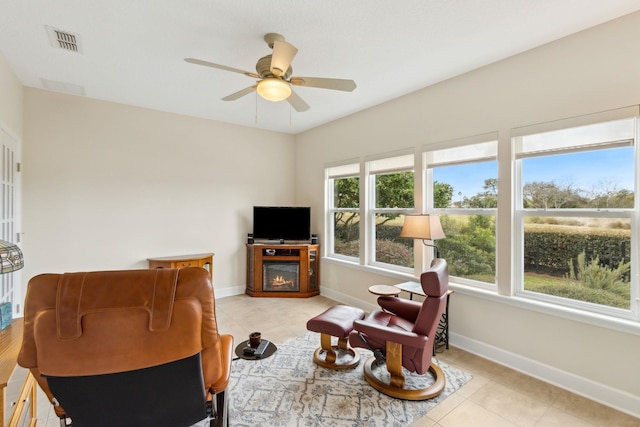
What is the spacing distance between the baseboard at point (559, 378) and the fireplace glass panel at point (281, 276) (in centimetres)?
261

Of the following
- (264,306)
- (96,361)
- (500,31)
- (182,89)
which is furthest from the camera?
(264,306)

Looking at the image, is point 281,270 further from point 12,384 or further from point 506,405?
point 12,384

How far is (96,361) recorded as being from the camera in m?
1.14

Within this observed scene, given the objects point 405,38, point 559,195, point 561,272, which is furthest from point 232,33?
point 561,272

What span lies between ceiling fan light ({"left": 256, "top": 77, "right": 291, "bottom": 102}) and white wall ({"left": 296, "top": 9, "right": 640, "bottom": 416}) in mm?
1844

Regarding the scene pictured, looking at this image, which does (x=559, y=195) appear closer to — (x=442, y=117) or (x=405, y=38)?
(x=442, y=117)

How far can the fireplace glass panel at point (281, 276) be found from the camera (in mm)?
4961

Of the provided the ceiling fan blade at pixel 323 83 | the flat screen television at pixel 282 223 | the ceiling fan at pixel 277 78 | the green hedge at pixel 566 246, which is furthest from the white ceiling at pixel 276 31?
the flat screen television at pixel 282 223

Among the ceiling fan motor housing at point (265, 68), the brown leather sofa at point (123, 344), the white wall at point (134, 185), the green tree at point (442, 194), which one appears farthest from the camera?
the white wall at point (134, 185)

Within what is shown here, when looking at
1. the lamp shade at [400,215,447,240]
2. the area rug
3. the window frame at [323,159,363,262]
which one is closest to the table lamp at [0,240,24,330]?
the area rug

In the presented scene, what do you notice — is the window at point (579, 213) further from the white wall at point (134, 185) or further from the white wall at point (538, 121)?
the white wall at point (134, 185)

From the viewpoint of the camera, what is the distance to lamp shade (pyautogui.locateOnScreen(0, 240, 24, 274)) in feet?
4.73

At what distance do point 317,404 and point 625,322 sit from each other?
2.27m

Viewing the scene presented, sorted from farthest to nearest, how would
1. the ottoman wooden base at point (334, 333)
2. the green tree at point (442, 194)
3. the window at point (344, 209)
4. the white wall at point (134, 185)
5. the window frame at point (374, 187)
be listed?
the window at point (344, 209) → the window frame at point (374, 187) → the white wall at point (134, 185) → the green tree at point (442, 194) → the ottoman wooden base at point (334, 333)
